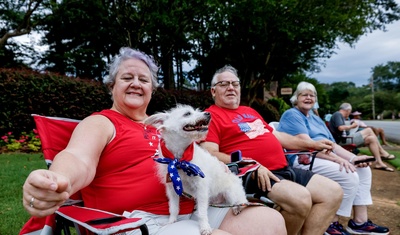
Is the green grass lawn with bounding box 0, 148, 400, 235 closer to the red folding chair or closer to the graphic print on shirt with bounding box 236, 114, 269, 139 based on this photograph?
the red folding chair

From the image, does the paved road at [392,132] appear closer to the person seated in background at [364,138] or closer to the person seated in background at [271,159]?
the person seated in background at [364,138]

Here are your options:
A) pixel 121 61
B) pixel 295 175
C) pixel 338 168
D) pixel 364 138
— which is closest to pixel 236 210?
pixel 295 175

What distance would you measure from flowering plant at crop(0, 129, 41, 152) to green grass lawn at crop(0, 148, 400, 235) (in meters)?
0.37

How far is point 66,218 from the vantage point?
1.61 metres

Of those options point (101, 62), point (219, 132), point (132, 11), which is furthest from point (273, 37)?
point (219, 132)

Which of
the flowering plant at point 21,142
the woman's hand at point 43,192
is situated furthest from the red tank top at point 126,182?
the flowering plant at point 21,142

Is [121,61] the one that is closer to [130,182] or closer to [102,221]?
[130,182]

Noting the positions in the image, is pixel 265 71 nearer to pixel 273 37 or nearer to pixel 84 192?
pixel 273 37

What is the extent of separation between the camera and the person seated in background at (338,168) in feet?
11.2

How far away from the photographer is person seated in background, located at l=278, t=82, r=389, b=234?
11.2 feet

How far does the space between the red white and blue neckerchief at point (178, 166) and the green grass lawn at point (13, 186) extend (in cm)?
222

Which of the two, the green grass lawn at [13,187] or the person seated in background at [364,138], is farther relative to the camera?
the person seated in background at [364,138]

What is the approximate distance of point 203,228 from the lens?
1.80 meters

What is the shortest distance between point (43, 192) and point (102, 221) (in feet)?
1.16
